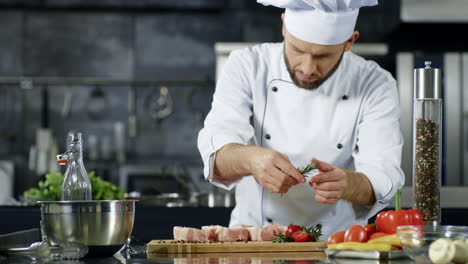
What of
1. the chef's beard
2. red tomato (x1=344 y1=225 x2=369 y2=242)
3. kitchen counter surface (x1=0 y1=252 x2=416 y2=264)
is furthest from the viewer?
the chef's beard

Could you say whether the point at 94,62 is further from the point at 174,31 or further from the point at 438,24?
the point at 438,24

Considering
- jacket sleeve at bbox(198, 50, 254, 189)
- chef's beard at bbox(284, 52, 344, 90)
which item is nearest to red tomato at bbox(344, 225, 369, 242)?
Answer: jacket sleeve at bbox(198, 50, 254, 189)

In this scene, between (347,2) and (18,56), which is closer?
(347,2)

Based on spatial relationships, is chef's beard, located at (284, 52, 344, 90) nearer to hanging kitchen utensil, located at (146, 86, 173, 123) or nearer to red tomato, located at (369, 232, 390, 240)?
red tomato, located at (369, 232, 390, 240)

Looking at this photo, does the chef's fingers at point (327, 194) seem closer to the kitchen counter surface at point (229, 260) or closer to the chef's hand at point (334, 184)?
the chef's hand at point (334, 184)

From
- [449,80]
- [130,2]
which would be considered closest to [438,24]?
[449,80]

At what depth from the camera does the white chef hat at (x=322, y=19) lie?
2.31m

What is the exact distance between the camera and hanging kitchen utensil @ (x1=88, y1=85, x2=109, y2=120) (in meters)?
6.17

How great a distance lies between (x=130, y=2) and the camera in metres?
6.16

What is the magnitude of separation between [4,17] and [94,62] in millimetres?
858

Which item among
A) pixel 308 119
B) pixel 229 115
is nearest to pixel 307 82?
pixel 308 119

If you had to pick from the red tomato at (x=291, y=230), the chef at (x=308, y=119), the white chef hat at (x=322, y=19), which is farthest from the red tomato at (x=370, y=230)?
the white chef hat at (x=322, y=19)

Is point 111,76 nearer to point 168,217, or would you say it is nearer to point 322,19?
point 168,217

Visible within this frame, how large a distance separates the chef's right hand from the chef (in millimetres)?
124
